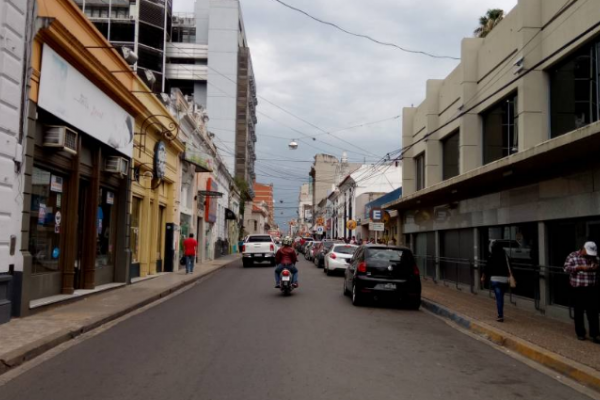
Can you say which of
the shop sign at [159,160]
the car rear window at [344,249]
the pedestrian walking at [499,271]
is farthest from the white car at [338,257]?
the pedestrian walking at [499,271]

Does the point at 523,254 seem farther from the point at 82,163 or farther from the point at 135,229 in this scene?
the point at 135,229

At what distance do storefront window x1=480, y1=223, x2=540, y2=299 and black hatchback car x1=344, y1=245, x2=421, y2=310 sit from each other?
208 centimetres

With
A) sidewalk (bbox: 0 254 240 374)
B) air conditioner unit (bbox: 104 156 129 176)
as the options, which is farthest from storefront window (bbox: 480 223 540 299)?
air conditioner unit (bbox: 104 156 129 176)

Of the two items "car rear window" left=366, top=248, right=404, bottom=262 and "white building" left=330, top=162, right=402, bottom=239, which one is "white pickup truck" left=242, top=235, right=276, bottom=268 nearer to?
"car rear window" left=366, top=248, right=404, bottom=262

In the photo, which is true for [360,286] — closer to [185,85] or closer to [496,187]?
[496,187]

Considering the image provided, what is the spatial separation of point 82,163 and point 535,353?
36.5 ft

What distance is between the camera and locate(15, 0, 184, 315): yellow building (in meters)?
10.6

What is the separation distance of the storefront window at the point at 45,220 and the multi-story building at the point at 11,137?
5.07ft

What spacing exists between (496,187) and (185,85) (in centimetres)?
5373

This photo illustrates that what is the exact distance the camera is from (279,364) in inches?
270

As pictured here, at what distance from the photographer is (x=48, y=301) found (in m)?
11.1

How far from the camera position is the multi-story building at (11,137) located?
29.5 feet

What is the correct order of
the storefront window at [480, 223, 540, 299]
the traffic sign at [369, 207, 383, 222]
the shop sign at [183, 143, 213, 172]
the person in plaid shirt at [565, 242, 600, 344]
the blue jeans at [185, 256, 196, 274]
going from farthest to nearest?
the traffic sign at [369, 207, 383, 222] < the shop sign at [183, 143, 213, 172] < the blue jeans at [185, 256, 196, 274] < the storefront window at [480, 223, 540, 299] < the person in plaid shirt at [565, 242, 600, 344]

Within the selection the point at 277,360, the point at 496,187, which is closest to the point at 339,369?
the point at 277,360
